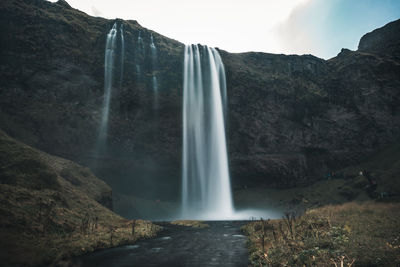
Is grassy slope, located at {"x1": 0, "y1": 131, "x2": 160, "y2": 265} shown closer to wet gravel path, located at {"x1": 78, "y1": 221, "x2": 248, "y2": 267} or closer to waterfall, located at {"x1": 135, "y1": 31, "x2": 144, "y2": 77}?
wet gravel path, located at {"x1": 78, "y1": 221, "x2": 248, "y2": 267}

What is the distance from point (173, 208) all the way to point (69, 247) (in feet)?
134

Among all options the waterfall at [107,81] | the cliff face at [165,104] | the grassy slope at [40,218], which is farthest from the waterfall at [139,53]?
the grassy slope at [40,218]

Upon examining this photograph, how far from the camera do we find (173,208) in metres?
52.5

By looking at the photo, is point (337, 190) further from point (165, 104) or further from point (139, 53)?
point (139, 53)

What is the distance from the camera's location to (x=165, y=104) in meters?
46.4

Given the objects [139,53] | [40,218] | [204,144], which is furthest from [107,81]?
[40,218]

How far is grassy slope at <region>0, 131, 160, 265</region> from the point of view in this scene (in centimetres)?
1173

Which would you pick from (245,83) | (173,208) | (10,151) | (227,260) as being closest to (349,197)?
(245,83)

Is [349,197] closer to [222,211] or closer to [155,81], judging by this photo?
[222,211]

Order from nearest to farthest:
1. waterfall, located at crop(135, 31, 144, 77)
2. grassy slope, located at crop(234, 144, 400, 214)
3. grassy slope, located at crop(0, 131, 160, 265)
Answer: grassy slope, located at crop(0, 131, 160, 265) < grassy slope, located at crop(234, 144, 400, 214) < waterfall, located at crop(135, 31, 144, 77)

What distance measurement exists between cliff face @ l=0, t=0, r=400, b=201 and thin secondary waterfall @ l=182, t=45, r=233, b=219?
2182 millimetres

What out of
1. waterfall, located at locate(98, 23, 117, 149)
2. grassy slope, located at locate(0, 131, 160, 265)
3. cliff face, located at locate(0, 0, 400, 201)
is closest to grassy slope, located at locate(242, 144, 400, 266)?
grassy slope, located at locate(0, 131, 160, 265)

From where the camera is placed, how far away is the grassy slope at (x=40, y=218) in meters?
11.7

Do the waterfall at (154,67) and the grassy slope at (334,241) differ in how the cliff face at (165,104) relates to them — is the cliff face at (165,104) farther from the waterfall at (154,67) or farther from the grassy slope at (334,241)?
the grassy slope at (334,241)
